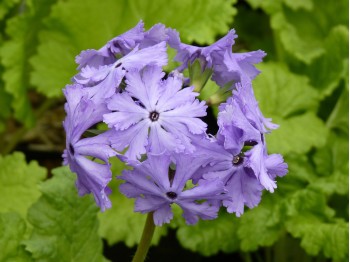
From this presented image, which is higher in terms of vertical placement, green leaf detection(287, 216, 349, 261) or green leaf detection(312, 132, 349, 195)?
green leaf detection(312, 132, 349, 195)

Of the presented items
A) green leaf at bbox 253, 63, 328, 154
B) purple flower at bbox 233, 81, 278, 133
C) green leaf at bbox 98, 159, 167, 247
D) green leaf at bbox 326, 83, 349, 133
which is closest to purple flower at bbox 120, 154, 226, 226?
purple flower at bbox 233, 81, 278, 133

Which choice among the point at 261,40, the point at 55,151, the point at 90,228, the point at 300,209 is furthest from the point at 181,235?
the point at 261,40

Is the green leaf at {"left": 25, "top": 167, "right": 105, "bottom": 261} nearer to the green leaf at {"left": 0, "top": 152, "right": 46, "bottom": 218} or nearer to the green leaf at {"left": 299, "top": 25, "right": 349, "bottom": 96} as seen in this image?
the green leaf at {"left": 0, "top": 152, "right": 46, "bottom": 218}

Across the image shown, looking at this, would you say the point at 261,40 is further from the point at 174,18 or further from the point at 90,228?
the point at 90,228

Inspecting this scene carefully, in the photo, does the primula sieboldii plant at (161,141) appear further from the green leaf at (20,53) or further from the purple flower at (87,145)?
the green leaf at (20,53)

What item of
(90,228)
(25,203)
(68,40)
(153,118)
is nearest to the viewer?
(153,118)

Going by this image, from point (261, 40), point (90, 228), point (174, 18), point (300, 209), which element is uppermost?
point (174, 18)

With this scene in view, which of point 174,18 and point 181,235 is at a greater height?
point 174,18
